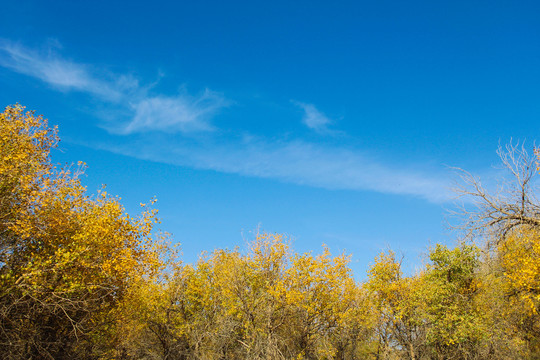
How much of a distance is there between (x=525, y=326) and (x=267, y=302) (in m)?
20.1

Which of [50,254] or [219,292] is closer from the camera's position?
[50,254]

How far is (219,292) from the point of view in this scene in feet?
102

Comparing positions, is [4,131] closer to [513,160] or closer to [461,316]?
[513,160]

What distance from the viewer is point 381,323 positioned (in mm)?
36594

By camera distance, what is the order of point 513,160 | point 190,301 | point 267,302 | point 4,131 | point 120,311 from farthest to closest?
point 190,301
point 267,302
point 120,311
point 4,131
point 513,160

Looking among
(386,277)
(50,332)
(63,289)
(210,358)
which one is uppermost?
(386,277)

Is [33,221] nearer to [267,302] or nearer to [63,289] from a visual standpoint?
[63,289]

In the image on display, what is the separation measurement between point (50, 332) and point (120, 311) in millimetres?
3771

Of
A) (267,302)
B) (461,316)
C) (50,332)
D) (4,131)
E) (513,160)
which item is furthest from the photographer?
(461,316)

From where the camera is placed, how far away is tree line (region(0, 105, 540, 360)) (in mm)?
15109

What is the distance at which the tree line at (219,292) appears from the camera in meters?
15.1

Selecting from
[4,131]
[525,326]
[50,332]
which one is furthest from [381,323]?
[4,131]

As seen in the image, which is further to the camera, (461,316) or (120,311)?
(461,316)

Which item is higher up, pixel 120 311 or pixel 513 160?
pixel 513 160
